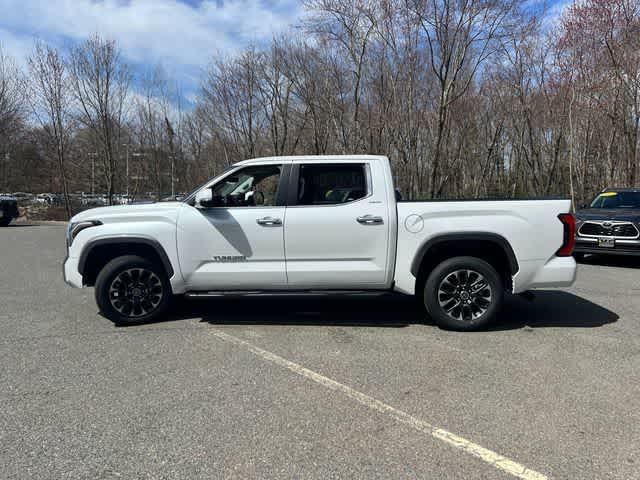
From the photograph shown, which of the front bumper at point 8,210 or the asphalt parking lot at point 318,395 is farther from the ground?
the front bumper at point 8,210

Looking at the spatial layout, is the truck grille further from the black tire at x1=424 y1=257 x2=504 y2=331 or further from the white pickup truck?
the black tire at x1=424 y1=257 x2=504 y2=331

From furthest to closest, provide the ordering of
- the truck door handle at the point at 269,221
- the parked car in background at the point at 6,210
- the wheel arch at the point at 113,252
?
the parked car in background at the point at 6,210 → the wheel arch at the point at 113,252 → the truck door handle at the point at 269,221

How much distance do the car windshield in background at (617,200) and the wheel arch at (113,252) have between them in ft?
33.5

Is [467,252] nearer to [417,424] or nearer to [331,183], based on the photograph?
[331,183]

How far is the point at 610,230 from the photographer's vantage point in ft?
31.0

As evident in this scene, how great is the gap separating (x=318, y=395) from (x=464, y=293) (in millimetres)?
2285

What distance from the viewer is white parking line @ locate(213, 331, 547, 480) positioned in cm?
253

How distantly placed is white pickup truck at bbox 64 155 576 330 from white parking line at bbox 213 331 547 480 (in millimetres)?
1144

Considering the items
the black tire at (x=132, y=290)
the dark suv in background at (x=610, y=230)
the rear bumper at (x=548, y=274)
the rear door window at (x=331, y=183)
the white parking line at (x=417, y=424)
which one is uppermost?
the rear door window at (x=331, y=183)

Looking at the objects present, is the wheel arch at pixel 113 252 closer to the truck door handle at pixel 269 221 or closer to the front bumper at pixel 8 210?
the truck door handle at pixel 269 221

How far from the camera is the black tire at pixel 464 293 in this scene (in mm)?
4906

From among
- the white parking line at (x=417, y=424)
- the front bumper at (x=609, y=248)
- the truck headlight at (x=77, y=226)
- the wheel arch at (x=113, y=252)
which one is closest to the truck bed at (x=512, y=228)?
the white parking line at (x=417, y=424)

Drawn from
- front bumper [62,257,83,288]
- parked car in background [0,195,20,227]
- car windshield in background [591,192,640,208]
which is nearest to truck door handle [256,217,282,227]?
front bumper [62,257,83,288]

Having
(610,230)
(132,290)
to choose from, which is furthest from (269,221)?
(610,230)
